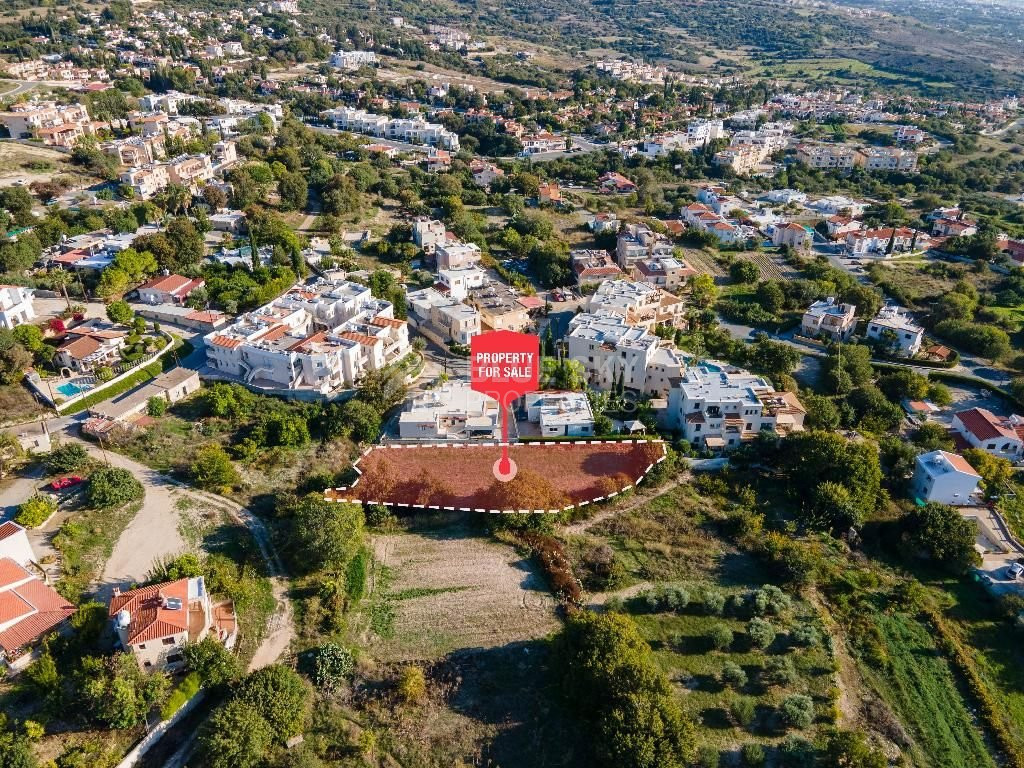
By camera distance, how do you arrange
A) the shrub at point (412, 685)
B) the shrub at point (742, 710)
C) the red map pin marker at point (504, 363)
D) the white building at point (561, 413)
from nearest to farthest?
1. the red map pin marker at point (504, 363)
2. the shrub at point (742, 710)
3. the shrub at point (412, 685)
4. the white building at point (561, 413)

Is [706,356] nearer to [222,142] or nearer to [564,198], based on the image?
[564,198]

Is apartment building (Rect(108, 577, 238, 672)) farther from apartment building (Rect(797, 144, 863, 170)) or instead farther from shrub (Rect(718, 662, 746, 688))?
apartment building (Rect(797, 144, 863, 170))

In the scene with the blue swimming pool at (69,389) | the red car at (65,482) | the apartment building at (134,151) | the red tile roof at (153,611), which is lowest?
the blue swimming pool at (69,389)

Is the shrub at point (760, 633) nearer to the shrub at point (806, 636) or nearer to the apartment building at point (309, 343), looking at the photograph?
the shrub at point (806, 636)

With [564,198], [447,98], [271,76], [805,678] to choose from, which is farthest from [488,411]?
[271,76]

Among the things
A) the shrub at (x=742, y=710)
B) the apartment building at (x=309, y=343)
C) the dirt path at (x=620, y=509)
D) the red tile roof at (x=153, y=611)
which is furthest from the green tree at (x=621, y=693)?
the apartment building at (x=309, y=343)

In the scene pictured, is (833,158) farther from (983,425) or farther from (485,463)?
(485,463)
